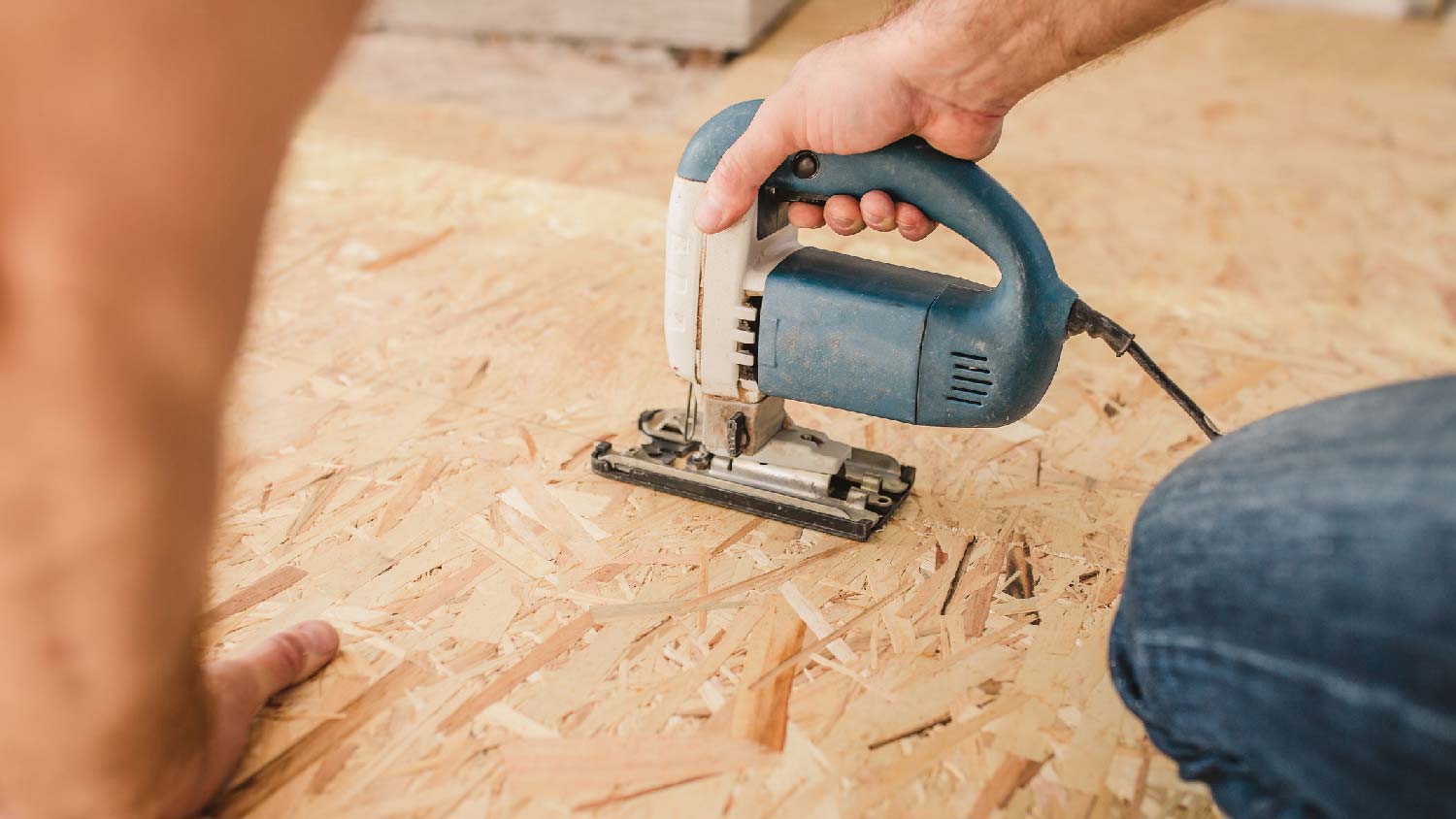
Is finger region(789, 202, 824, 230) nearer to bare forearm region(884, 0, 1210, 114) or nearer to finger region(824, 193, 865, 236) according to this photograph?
finger region(824, 193, 865, 236)

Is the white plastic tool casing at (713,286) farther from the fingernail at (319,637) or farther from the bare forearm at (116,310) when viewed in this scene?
the bare forearm at (116,310)

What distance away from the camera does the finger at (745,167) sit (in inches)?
57.6

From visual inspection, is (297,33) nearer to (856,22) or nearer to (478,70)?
(478,70)

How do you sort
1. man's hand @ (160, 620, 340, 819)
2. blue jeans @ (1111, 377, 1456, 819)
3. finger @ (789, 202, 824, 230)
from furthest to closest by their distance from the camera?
finger @ (789, 202, 824, 230) → man's hand @ (160, 620, 340, 819) → blue jeans @ (1111, 377, 1456, 819)

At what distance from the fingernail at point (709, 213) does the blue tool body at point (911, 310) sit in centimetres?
4

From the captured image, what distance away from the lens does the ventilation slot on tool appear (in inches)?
59.1

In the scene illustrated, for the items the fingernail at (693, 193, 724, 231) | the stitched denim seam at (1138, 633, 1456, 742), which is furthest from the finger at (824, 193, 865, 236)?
the stitched denim seam at (1138, 633, 1456, 742)

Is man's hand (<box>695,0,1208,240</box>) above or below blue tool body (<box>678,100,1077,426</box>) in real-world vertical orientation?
above

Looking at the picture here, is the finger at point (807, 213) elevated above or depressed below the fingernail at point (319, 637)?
above

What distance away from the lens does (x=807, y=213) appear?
62.7 inches

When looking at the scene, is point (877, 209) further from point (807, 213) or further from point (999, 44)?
point (999, 44)

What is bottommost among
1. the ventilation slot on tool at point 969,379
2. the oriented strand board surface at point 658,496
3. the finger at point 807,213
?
the oriented strand board surface at point 658,496

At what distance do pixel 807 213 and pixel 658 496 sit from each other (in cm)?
48

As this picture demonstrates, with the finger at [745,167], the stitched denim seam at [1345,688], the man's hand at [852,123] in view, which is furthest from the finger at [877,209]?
the stitched denim seam at [1345,688]
